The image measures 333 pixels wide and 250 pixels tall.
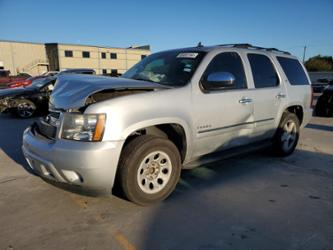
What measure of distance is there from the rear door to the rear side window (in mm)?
307

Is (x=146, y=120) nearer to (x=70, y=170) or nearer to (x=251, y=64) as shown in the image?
(x=70, y=170)

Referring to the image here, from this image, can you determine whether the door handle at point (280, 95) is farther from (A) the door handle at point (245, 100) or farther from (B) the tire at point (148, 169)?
(B) the tire at point (148, 169)

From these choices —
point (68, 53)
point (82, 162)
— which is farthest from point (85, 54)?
point (82, 162)

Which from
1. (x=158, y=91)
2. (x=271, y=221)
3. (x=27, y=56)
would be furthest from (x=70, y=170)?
(x=27, y=56)

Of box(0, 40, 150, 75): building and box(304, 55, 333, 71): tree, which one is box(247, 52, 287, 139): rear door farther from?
box(304, 55, 333, 71): tree

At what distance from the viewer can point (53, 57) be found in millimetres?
53469

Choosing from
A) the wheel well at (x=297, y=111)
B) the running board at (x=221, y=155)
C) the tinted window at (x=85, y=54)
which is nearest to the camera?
the running board at (x=221, y=155)

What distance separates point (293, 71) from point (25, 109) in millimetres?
8128

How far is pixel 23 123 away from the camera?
28.8 ft

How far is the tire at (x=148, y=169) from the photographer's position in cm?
309

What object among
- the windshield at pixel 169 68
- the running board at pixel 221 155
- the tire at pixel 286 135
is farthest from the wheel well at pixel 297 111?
the windshield at pixel 169 68

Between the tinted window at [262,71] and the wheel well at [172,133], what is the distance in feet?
5.16

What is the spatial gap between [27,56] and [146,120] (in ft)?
186

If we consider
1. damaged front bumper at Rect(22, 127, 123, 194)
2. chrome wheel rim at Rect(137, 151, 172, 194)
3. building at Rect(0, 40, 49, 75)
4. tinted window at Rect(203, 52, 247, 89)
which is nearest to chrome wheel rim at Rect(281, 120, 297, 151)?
tinted window at Rect(203, 52, 247, 89)
